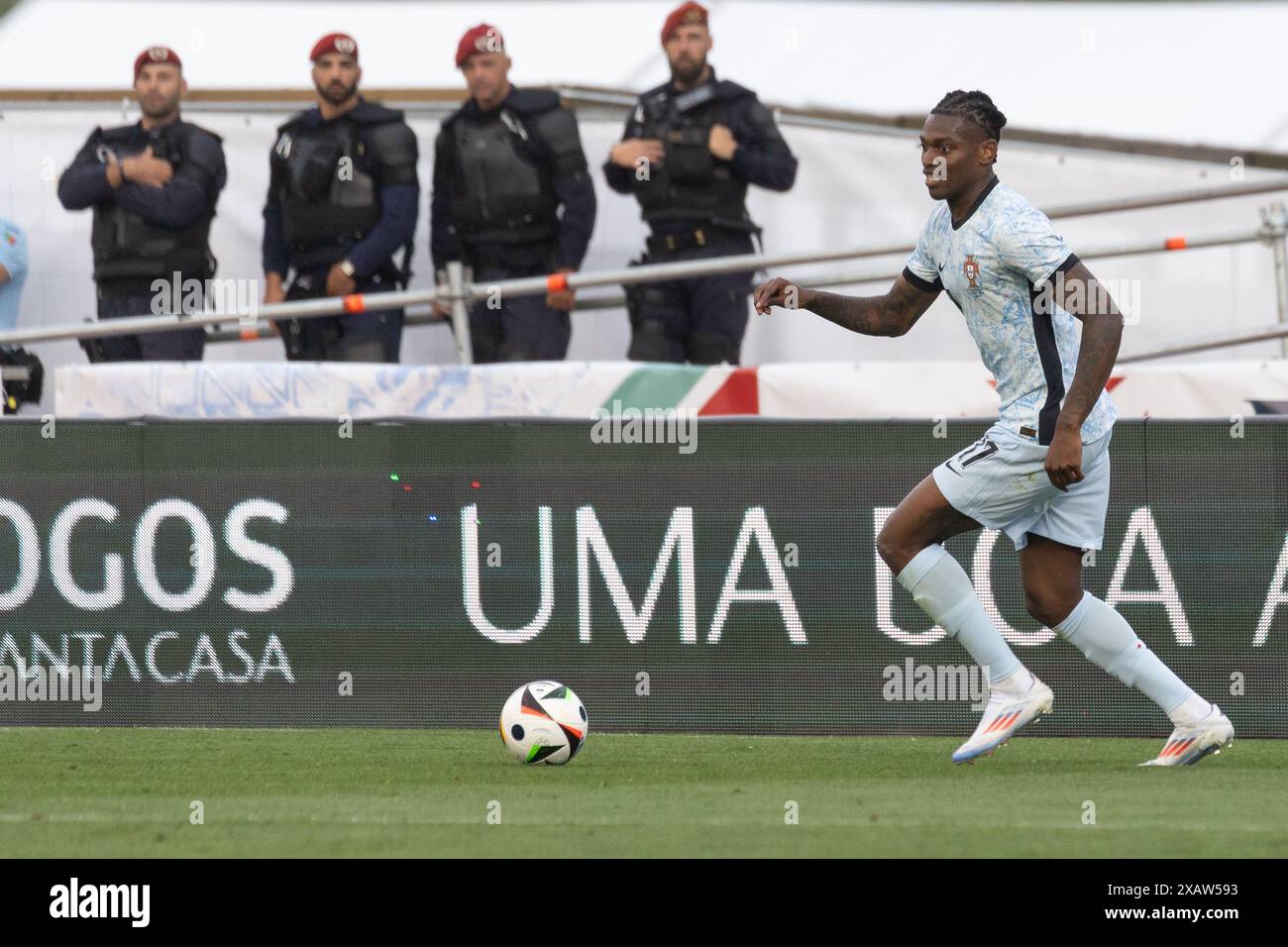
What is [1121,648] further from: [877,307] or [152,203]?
[152,203]

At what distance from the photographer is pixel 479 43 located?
11.0 metres

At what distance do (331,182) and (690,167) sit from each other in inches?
72.7

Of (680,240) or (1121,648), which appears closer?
(1121,648)

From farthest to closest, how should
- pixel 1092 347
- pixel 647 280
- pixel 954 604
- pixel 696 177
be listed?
pixel 696 177
pixel 647 280
pixel 954 604
pixel 1092 347

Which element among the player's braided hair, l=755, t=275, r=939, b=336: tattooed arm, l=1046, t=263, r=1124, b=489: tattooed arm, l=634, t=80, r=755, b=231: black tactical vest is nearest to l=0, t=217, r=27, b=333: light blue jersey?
l=634, t=80, r=755, b=231: black tactical vest

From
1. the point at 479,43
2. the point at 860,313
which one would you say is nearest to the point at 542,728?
the point at 860,313

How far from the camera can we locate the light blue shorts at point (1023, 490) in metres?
7.41

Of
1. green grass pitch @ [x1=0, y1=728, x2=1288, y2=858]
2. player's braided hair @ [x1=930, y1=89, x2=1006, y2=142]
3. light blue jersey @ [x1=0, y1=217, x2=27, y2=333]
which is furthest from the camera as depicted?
light blue jersey @ [x1=0, y1=217, x2=27, y2=333]

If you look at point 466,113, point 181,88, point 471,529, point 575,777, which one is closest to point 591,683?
point 471,529

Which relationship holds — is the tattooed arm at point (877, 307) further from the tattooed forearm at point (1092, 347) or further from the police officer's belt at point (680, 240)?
the police officer's belt at point (680, 240)

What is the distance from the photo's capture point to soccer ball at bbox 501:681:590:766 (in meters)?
7.88

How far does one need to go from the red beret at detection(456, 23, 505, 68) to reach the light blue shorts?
177 inches

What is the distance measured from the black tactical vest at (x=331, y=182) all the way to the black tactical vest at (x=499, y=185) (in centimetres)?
42

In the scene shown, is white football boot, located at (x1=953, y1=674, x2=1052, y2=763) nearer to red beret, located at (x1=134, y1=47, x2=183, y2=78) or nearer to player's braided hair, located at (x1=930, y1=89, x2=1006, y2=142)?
player's braided hair, located at (x1=930, y1=89, x2=1006, y2=142)
